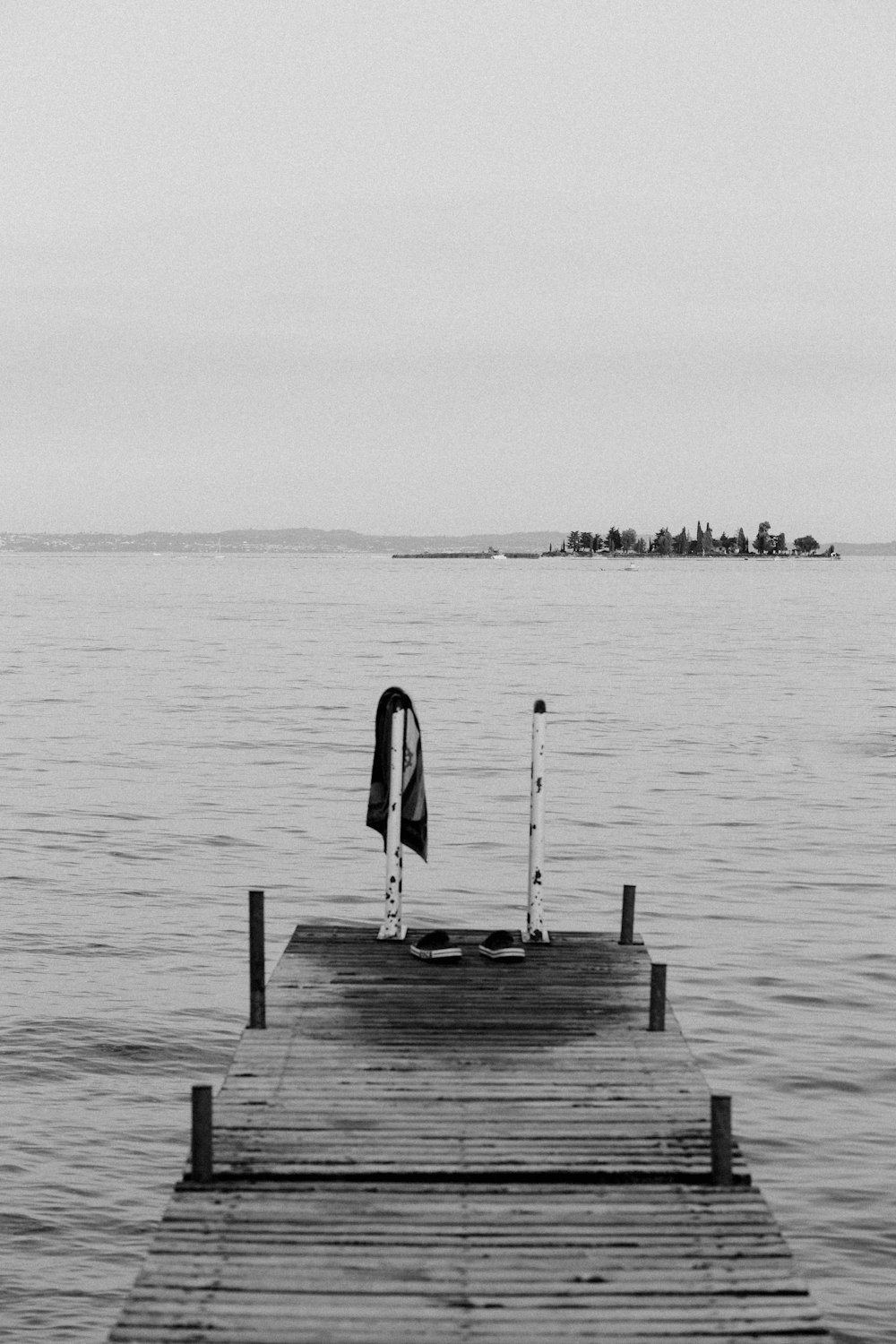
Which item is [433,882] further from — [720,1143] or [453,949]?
[720,1143]

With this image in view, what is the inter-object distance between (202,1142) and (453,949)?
481 cm

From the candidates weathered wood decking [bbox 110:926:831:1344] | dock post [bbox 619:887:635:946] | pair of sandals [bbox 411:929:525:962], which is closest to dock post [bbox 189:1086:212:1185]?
weathered wood decking [bbox 110:926:831:1344]

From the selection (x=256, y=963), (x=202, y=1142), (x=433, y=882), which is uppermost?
(x=202, y=1142)

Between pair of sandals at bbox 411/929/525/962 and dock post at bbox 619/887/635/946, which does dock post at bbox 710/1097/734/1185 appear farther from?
dock post at bbox 619/887/635/946

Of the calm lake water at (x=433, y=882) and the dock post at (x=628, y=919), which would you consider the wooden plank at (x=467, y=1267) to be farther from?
the dock post at (x=628, y=919)

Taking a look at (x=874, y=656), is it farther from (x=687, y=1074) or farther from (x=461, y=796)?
(x=687, y=1074)

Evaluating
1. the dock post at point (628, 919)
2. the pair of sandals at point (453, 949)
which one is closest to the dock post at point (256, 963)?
the pair of sandals at point (453, 949)

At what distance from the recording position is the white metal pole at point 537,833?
13.0 metres

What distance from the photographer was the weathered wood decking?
6590mm

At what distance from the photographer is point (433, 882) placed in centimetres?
2412

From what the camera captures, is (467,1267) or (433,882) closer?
(467,1267)

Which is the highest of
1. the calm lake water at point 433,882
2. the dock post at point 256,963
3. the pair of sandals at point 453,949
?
the dock post at point 256,963

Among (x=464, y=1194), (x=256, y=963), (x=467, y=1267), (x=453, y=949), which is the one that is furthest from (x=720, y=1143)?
(x=453, y=949)

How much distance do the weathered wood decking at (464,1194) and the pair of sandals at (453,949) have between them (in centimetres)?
91
